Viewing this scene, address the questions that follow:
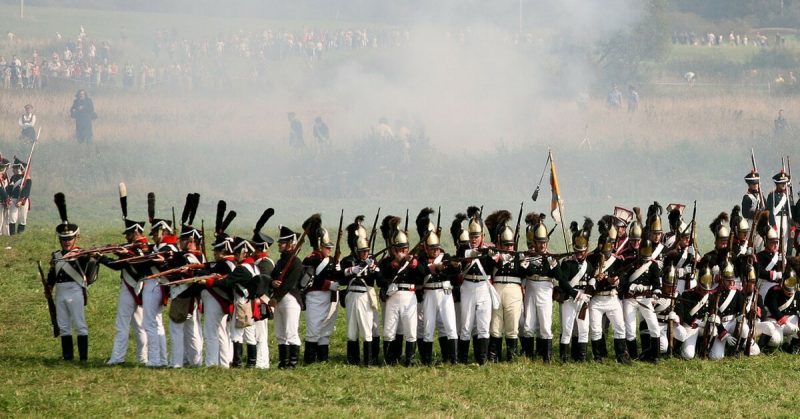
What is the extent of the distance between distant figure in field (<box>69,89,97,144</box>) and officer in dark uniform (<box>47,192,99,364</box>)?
103 feet

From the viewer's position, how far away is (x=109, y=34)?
6662 centimetres

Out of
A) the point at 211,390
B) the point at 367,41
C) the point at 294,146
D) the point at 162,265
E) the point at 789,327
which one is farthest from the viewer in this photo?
the point at 367,41

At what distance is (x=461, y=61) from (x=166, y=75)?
13.2 m

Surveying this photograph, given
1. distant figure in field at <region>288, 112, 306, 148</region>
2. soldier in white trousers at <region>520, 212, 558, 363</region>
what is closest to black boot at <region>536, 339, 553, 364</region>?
soldier in white trousers at <region>520, 212, 558, 363</region>

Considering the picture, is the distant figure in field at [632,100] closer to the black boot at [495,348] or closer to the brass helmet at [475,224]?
the brass helmet at [475,224]

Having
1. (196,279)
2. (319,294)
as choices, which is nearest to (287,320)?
(319,294)

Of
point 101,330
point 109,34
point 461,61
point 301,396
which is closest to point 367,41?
point 461,61

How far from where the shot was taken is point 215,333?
18469 mm

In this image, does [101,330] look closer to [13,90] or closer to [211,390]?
[211,390]

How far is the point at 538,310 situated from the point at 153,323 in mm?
5241

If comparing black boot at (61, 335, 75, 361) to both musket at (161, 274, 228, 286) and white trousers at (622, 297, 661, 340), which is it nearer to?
musket at (161, 274, 228, 286)

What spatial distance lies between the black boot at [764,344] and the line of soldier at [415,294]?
0.28m

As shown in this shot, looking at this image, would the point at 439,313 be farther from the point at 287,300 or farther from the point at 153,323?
the point at 153,323

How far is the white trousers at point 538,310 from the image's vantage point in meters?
19.5
